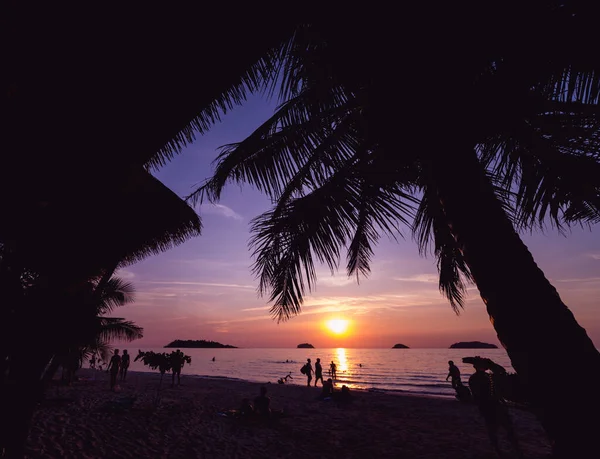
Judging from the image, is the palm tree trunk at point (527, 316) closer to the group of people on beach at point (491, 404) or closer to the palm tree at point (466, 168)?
the palm tree at point (466, 168)

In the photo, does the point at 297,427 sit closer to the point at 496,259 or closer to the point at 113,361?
the point at 496,259

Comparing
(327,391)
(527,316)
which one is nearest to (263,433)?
(327,391)

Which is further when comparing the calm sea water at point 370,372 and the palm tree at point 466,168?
the calm sea water at point 370,372

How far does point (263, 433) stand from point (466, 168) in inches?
339

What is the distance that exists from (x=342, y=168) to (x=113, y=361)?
16071 millimetres

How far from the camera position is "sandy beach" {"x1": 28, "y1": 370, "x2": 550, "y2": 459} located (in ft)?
22.2

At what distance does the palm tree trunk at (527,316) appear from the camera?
1.63 m

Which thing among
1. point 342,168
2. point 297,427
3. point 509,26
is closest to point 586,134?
point 509,26

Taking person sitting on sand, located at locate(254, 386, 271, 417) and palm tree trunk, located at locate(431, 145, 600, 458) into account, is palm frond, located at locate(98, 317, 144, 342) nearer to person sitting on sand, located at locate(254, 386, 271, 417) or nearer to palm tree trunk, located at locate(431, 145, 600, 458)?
person sitting on sand, located at locate(254, 386, 271, 417)

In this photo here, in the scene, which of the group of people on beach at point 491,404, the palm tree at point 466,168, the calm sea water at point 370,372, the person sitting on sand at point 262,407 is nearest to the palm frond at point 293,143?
the palm tree at point 466,168

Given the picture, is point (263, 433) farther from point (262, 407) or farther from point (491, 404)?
point (491, 404)

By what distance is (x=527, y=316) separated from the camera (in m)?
1.86

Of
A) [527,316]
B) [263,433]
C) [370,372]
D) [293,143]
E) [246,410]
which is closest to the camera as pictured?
Result: [527,316]

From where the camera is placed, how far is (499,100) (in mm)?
2650
